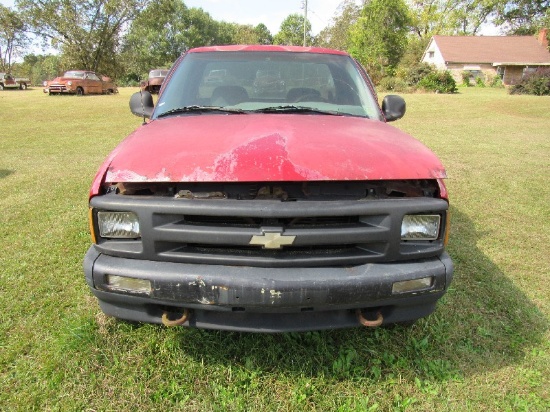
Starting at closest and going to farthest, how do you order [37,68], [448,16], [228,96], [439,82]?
[228,96], [439,82], [448,16], [37,68]

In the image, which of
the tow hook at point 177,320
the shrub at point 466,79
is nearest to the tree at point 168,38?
the shrub at point 466,79

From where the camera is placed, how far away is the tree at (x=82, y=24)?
34.1 m

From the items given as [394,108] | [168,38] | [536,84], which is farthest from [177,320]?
[168,38]

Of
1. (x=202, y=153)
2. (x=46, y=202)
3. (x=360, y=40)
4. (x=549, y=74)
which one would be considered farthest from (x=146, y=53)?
(x=202, y=153)

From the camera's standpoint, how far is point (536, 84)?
23.4 meters

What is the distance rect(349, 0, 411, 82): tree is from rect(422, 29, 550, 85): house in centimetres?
595

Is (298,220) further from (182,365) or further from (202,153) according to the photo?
(182,365)

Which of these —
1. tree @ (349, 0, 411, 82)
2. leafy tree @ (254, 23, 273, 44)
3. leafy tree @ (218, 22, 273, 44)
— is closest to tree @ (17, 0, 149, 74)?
tree @ (349, 0, 411, 82)

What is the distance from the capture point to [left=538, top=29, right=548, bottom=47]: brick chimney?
4189 centimetres

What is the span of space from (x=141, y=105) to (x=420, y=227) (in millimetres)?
2512

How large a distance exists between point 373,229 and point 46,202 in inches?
186

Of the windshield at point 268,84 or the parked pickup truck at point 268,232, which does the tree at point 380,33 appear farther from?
the parked pickup truck at point 268,232

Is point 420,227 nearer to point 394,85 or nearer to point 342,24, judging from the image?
point 394,85

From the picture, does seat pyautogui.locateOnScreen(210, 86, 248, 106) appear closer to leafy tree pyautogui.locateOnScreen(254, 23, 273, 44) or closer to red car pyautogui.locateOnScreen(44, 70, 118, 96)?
red car pyautogui.locateOnScreen(44, 70, 118, 96)
